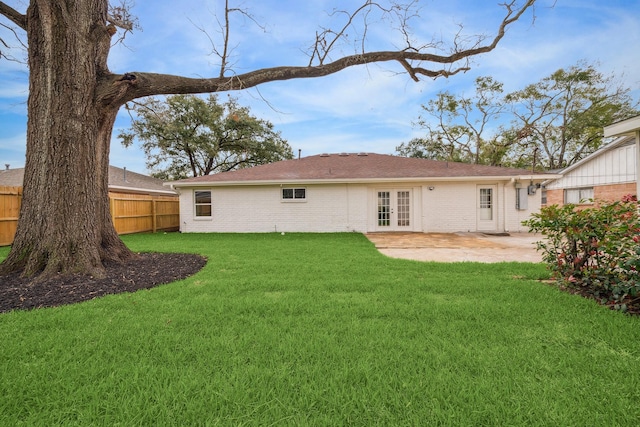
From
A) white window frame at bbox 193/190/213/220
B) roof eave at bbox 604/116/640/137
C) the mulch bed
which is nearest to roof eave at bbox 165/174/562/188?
white window frame at bbox 193/190/213/220

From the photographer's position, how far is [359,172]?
12.7m

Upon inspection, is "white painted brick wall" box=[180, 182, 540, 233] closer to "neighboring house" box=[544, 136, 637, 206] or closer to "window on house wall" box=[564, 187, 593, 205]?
"neighboring house" box=[544, 136, 637, 206]

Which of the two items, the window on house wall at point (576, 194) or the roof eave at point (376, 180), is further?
the window on house wall at point (576, 194)

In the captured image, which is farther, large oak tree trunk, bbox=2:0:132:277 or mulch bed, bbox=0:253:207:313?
large oak tree trunk, bbox=2:0:132:277

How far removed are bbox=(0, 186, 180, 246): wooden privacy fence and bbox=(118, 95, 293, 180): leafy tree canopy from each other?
861 cm

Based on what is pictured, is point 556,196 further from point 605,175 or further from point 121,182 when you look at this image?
point 121,182

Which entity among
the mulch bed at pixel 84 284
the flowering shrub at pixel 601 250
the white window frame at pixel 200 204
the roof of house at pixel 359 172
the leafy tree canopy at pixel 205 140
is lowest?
the mulch bed at pixel 84 284

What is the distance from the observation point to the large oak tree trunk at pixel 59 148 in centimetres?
456

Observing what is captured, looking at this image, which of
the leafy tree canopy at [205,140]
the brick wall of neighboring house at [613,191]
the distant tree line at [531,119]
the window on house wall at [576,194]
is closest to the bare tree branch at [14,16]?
the leafy tree canopy at [205,140]

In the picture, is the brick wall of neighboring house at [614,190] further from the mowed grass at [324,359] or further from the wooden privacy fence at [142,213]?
the wooden privacy fence at [142,213]

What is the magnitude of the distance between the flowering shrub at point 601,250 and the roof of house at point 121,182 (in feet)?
57.2

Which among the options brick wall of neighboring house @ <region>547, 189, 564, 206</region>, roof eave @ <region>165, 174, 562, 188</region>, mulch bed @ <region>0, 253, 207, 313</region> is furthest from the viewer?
brick wall of neighboring house @ <region>547, 189, 564, 206</region>

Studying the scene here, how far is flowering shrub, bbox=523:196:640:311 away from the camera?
319 centimetres

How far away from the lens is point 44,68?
183 inches
